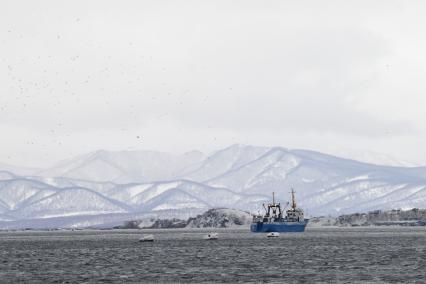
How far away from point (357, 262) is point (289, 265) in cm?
1319

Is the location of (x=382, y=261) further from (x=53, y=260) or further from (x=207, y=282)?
(x=53, y=260)

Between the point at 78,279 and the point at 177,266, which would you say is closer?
the point at 78,279

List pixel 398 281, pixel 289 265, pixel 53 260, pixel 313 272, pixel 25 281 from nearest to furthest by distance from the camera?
1. pixel 398 281
2. pixel 25 281
3. pixel 313 272
4. pixel 289 265
5. pixel 53 260

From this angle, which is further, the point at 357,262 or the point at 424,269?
the point at 357,262

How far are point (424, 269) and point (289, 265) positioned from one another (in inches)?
940

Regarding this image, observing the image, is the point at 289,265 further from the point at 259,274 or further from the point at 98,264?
the point at 98,264

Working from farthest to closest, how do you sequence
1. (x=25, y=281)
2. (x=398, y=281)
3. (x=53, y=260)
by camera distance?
(x=53, y=260) → (x=25, y=281) → (x=398, y=281)

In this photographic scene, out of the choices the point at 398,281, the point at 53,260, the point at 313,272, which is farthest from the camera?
the point at 53,260

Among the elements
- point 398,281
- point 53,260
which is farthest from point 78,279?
point 53,260

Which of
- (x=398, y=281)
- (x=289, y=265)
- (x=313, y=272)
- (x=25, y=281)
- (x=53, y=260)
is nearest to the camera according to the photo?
(x=398, y=281)

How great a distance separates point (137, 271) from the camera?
148375 mm

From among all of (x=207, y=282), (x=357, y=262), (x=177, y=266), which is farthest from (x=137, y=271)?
(x=357, y=262)

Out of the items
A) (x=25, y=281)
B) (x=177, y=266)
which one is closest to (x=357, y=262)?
(x=177, y=266)

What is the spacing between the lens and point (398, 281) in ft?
408
